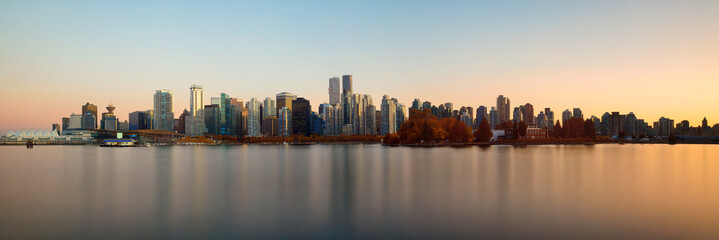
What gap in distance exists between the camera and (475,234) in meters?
21.3

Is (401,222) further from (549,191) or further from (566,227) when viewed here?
(549,191)

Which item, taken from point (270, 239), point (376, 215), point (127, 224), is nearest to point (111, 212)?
point (127, 224)

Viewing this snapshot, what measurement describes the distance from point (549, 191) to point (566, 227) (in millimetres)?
14543

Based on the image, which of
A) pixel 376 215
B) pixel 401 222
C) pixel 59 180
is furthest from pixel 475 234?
pixel 59 180

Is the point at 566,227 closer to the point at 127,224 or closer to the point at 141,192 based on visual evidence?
the point at 127,224

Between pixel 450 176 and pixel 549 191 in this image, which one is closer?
pixel 549 191

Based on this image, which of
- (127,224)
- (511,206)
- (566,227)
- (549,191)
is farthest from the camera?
(549,191)

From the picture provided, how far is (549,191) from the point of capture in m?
36.3

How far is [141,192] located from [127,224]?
1481cm

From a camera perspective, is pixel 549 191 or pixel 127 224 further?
pixel 549 191

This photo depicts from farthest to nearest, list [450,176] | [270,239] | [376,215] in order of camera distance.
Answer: [450,176], [376,215], [270,239]

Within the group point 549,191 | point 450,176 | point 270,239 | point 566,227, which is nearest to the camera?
point 270,239

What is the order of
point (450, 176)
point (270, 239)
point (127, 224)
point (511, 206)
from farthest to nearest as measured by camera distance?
point (450, 176) → point (511, 206) → point (127, 224) → point (270, 239)

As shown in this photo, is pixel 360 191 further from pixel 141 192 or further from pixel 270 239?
pixel 141 192
